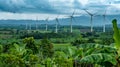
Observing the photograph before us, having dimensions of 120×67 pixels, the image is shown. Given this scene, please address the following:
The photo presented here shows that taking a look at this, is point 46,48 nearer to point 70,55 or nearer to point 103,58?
point 70,55

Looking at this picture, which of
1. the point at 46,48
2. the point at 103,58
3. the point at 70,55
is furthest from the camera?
the point at 46,48

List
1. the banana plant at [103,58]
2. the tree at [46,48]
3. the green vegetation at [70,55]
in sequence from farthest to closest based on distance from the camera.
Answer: the tree at [46,48], the green vegetation at [70,55], the banana plant at [103,58]

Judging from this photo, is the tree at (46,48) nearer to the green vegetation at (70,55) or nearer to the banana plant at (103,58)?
the green vegetation at (70,55)

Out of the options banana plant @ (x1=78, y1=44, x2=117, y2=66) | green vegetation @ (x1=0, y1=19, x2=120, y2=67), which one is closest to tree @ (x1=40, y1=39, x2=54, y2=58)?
green vegetation @ (x1=0, y1=19, x2=120, y2=67)

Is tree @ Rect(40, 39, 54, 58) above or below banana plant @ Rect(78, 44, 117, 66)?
below

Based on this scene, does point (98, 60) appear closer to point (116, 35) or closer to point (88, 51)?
point (116, 35)

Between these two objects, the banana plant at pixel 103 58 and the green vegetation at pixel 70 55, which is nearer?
the banana plant at pixel 103 58

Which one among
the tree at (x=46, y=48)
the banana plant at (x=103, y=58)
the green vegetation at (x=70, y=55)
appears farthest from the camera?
the tree at (x=46, y=48)

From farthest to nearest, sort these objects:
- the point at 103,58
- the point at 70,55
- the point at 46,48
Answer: the point at 46,48, the point at 70,55, the point at 103,58

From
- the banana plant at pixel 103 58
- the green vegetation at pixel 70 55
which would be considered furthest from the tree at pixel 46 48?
the banana plant at pixel 103 58

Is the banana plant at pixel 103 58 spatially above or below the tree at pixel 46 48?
above

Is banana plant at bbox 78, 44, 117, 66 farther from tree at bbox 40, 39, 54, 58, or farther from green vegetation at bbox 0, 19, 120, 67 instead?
tree at bbox 40, 39, 54, 58

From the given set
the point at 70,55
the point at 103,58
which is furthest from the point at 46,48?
the point at 103,58
